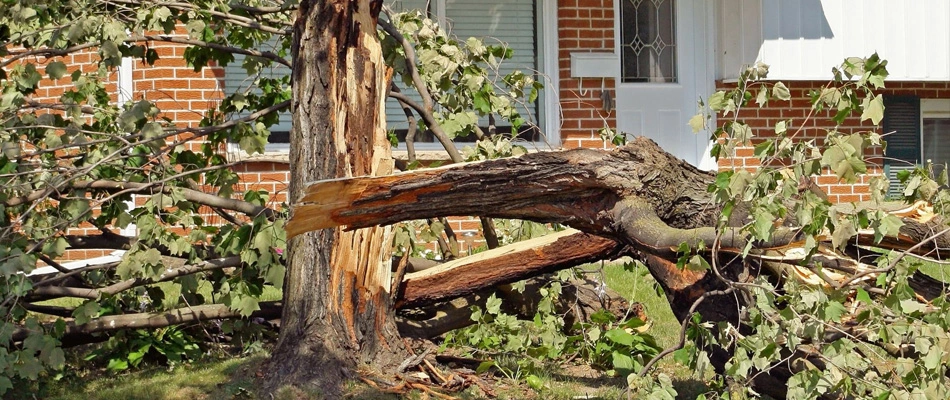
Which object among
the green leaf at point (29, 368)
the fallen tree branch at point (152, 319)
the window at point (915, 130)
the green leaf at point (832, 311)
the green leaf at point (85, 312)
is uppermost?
the window at point (915, 130)

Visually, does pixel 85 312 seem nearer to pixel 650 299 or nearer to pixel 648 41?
pixel 650 299

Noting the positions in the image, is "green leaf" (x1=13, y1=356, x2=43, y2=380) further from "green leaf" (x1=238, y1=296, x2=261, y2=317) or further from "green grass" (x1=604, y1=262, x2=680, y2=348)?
"green grass" (x1=604, y1=262, x2=680, y2=348)

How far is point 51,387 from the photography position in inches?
214

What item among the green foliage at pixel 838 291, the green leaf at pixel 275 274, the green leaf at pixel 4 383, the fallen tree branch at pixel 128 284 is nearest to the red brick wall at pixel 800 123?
the fallen tree branch at pixel 128 284

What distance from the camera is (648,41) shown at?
1089 centimetres

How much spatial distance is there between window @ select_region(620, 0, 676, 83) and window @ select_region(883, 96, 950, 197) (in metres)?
2.46

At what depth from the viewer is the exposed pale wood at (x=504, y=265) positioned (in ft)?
16.8

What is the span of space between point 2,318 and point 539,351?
262 centimetres

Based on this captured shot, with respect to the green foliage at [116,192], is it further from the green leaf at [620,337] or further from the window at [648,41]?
the window at [648,41]

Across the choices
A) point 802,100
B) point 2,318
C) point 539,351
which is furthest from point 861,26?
point 2,318

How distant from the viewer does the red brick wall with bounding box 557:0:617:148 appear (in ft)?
34.2

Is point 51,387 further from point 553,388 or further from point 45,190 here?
point 553,388

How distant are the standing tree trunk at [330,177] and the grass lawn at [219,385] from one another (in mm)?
230

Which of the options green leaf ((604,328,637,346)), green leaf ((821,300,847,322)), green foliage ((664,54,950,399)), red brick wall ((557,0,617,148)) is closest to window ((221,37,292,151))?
red brick wall ((557,0,617,148))
